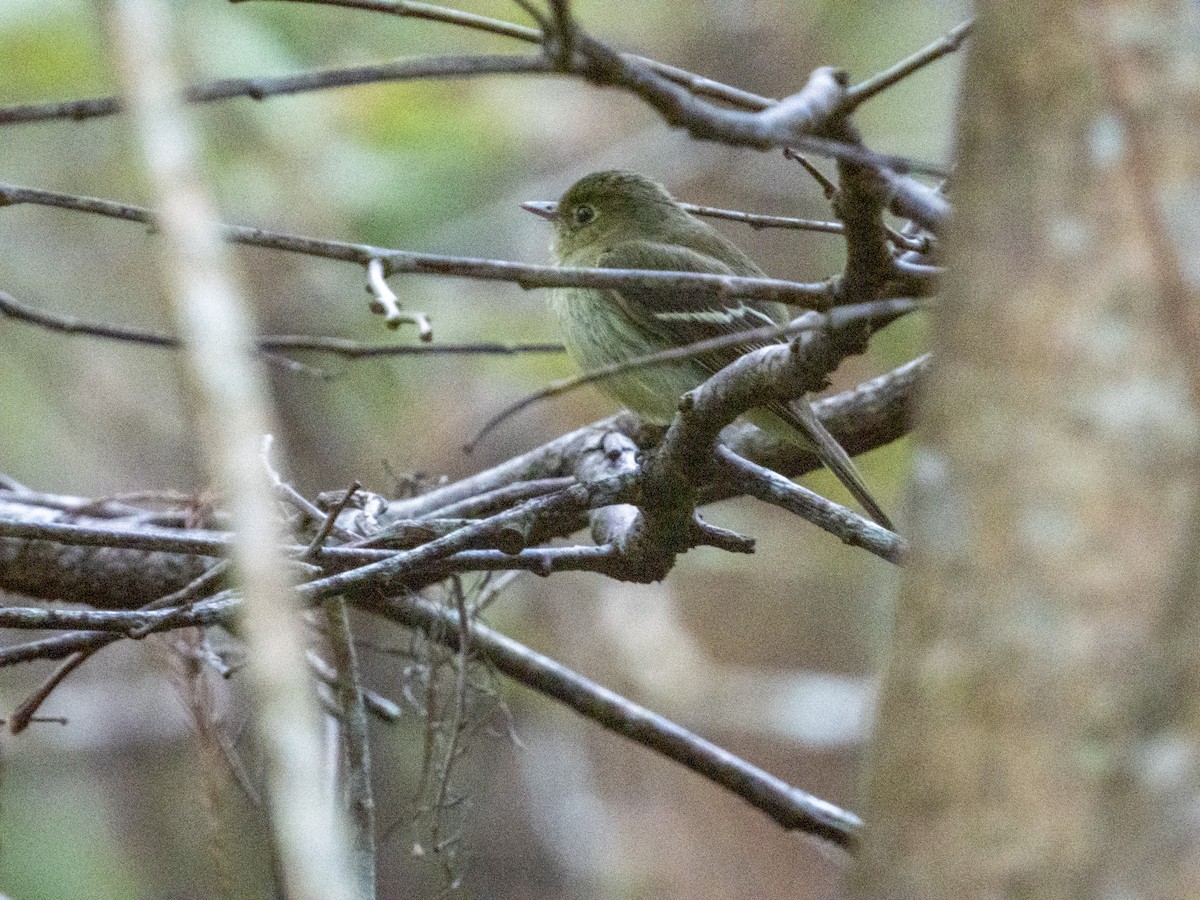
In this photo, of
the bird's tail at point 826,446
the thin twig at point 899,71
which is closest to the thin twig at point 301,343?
the bird's tail at point 826,446

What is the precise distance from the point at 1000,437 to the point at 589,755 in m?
6.50

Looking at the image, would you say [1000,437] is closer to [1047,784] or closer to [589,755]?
[1047,784]

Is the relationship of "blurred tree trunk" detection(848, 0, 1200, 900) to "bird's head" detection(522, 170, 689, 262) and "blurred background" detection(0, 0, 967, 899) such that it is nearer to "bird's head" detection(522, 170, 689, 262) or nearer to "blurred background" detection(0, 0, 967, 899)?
"bird's head" detection(522, 170, 689, 262)

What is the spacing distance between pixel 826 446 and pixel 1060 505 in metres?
2.63

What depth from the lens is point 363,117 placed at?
7.11 metres

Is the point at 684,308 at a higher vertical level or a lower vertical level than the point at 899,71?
higher

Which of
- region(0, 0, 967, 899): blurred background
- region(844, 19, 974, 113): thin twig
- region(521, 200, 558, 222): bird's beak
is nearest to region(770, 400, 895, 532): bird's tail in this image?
region(521, 200, 558, 222): bird's beak

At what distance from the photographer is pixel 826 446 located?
13.1 ft

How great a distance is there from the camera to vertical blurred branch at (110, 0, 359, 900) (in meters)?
1.03

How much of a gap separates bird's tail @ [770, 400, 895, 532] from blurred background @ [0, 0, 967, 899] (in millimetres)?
Result: 2177

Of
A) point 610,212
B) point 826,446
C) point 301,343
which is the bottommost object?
point 826,446

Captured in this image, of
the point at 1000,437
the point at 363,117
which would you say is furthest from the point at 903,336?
the point at 1000,437

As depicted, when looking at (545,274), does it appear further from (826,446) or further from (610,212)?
(610,212)

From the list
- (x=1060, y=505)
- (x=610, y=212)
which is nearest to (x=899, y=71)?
(x=1060, y=505)
